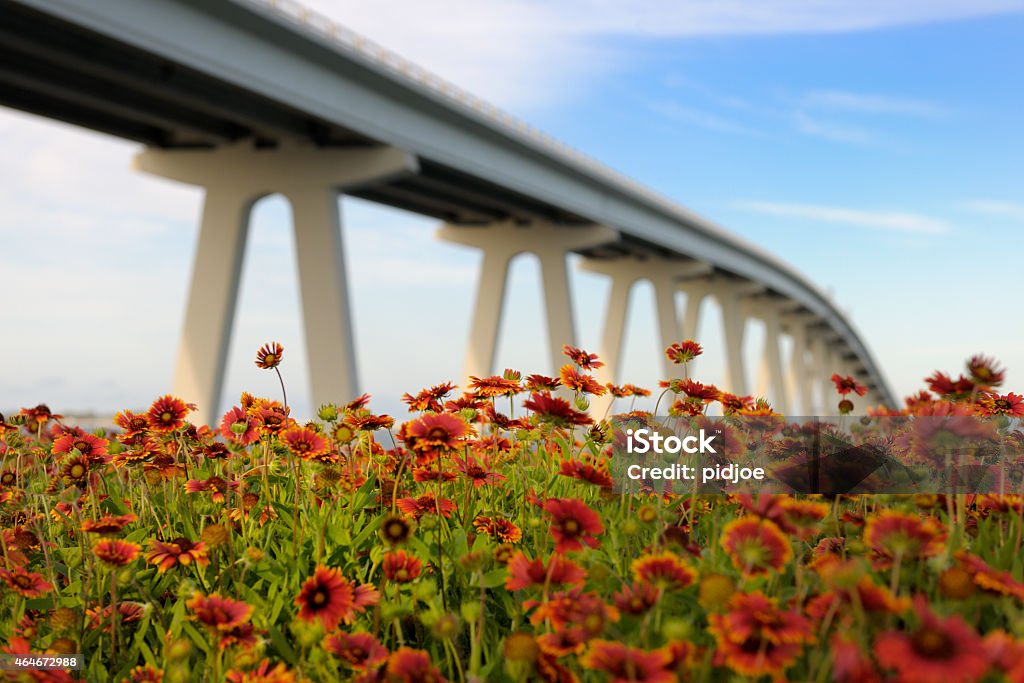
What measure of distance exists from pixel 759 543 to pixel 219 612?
136 centimetres

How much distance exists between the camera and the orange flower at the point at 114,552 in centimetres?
237

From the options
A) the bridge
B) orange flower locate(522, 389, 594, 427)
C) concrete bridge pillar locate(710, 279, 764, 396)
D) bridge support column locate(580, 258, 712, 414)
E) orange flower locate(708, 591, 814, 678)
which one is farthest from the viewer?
concrete bridge pillar locate(710, 279, 764, 396)

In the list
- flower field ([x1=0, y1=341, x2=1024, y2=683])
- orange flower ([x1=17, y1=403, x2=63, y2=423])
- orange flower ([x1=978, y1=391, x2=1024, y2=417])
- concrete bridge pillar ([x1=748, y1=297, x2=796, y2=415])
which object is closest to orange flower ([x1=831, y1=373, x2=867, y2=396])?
flower field ([x1=0, y1=341, x2=1024, y2=683])

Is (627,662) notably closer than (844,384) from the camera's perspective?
Yes

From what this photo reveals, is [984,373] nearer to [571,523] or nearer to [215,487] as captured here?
[571,523]

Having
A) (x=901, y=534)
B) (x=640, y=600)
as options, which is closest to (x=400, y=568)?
(x=640, y=600)

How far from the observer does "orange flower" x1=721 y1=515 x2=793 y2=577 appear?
1725 millimetres

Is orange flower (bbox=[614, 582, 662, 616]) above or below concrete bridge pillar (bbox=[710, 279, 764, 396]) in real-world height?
below

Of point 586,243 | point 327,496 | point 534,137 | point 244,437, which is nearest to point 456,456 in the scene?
point 327,496

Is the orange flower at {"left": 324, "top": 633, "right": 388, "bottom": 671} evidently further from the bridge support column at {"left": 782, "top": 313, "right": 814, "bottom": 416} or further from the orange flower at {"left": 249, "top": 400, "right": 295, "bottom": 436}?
the bridge support column at {"left": 782, "top": 313, "right": 814, "bottom": 416}

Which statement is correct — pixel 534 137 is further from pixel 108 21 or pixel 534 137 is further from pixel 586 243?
pixel 108 21

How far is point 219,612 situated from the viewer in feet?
6.95

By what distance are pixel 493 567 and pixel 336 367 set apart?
1558cm

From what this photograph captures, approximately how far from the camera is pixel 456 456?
13.7ft
